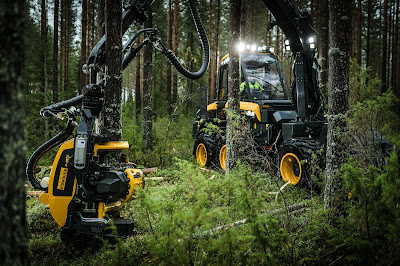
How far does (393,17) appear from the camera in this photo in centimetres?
2630

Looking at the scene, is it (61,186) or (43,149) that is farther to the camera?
(43,149)

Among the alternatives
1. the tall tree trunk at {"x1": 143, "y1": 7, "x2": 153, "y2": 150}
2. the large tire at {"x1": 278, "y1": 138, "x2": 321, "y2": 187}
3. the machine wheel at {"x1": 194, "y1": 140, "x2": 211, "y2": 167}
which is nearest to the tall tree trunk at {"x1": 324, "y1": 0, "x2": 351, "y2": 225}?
the large tire at {"x1": 278, "y1": 138, "x2": 321, "y2": 187}

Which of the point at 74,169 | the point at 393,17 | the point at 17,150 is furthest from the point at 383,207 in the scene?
the point at 393,17

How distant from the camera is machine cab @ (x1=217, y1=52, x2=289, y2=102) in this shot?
325 inches

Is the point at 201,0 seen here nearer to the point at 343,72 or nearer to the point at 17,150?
the point at 343,72

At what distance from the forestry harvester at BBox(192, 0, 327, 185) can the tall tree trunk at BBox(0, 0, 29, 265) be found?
5044 mm

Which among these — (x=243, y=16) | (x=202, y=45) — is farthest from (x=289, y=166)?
(x=243, y=16)

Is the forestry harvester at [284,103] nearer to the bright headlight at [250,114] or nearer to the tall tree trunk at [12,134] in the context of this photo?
the bright headlight at [250,114]

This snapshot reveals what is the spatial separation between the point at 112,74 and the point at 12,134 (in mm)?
3430

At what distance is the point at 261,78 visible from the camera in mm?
8430

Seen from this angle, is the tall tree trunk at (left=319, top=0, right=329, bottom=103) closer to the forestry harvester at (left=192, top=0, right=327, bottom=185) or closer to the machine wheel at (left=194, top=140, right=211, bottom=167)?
the forestry harvester at (left=192, top=0, right=327, bottom=185)

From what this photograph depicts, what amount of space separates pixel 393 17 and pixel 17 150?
3286 cm

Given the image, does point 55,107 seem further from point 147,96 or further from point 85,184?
point 147,96

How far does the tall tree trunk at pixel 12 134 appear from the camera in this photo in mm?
1483
